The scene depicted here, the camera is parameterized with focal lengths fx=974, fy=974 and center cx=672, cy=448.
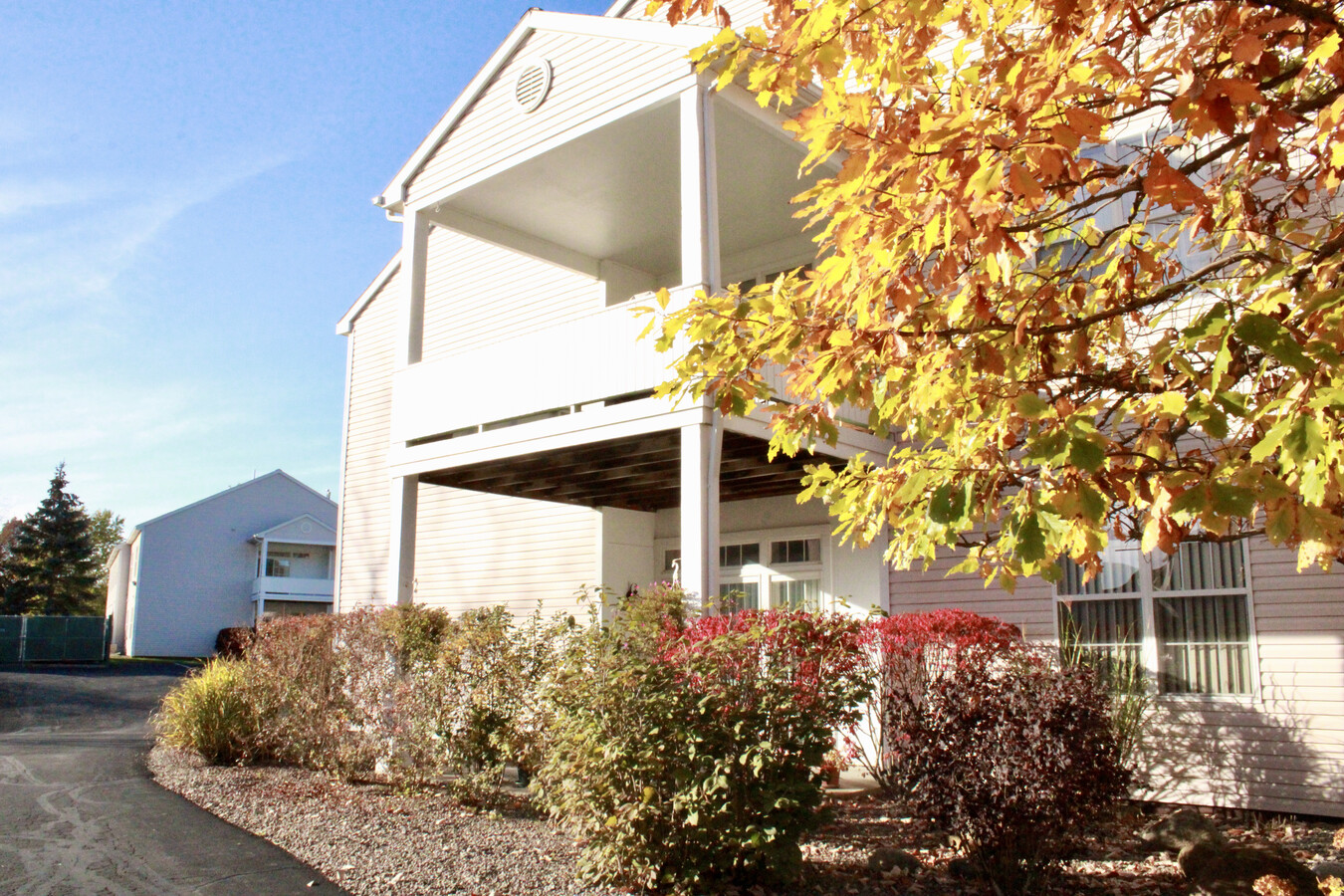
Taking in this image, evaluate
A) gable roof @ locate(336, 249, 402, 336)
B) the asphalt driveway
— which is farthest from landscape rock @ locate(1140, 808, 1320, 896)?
gable roof @ locate(336, 249, 402, 336)

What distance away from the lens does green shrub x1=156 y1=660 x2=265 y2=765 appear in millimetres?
10094

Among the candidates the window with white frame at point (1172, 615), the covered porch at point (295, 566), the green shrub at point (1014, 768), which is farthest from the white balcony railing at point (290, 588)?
the green shrub at point (1014, 768)

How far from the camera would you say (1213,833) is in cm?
631

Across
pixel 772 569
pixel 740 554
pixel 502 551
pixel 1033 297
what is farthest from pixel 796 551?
pixel 1033 297

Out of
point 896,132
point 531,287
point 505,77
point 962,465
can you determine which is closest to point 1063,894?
point 962,465

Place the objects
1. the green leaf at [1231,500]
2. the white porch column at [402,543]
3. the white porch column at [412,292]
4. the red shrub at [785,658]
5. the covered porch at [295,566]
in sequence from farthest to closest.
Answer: the covered porch at [295,566] → the white porch column at [412,292] → the white porch column at [402,543] → the red shrub at [785,658] → the green leaf at [1231,500]

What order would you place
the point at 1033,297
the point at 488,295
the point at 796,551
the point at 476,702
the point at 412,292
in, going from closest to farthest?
the point at 1033,297, the point at 476,702, the point at 412,292, the point at 796,551, the point at 488,295

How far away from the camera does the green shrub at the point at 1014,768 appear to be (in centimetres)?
545

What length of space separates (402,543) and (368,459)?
6181mm

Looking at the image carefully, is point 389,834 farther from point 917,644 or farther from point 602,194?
point 602,194

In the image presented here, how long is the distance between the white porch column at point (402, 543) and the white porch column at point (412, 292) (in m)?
1.40

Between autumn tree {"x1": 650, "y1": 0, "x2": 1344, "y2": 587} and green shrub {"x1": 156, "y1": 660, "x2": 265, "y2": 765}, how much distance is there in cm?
780

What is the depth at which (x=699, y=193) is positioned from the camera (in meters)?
8.51

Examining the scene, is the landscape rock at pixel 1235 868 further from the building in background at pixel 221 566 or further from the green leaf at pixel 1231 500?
the building in background at pixel 221 566
